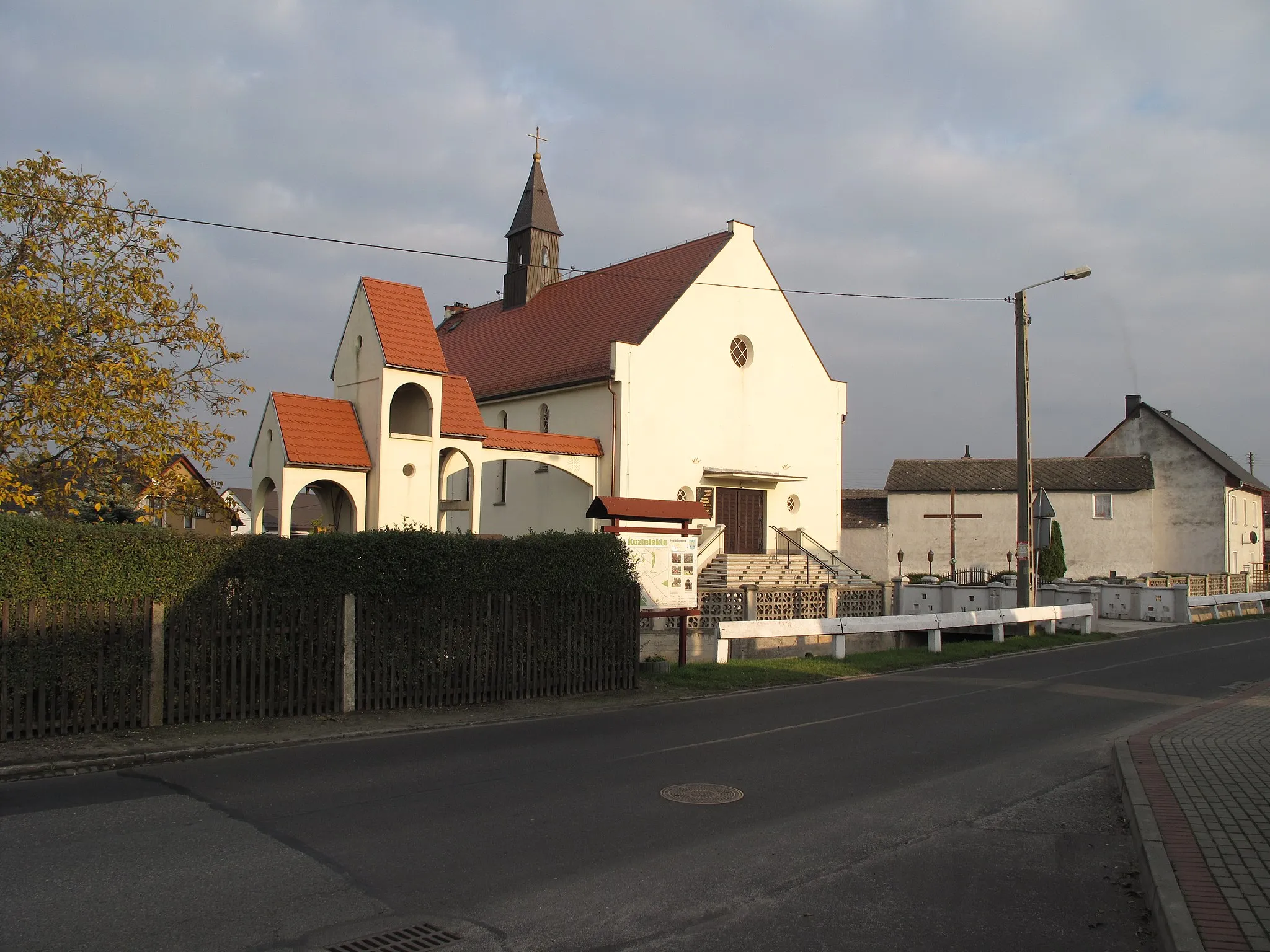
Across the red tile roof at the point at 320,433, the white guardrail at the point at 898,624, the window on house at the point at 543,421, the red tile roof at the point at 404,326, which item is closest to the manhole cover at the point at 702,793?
the white guardrail at the point at 898,624

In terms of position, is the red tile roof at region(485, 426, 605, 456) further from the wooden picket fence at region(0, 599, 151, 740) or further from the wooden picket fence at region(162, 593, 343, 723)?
the wooden picket fence at region(0, 599, 151, 740)

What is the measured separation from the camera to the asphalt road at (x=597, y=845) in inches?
203

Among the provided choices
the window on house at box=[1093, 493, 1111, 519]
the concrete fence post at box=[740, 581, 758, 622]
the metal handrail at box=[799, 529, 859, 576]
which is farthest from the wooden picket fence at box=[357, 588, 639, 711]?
the window on house at box=[1093, 493, 1111, 519]

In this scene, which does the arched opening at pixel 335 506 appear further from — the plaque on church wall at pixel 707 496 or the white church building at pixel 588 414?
the plaque on church wall at pixel 707 496

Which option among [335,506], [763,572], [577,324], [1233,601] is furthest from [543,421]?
[1233,601]

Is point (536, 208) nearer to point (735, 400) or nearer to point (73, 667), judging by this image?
point (735, 400)

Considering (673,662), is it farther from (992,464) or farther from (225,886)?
(992,464)

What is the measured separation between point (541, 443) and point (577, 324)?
8.03m

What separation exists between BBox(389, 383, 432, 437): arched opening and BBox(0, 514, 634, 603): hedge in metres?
10.8

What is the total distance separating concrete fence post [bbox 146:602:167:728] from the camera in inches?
420

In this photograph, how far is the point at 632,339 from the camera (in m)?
30.1

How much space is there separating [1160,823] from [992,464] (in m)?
47.4

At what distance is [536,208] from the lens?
1623 inches

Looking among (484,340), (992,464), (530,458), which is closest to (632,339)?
(530,458)
